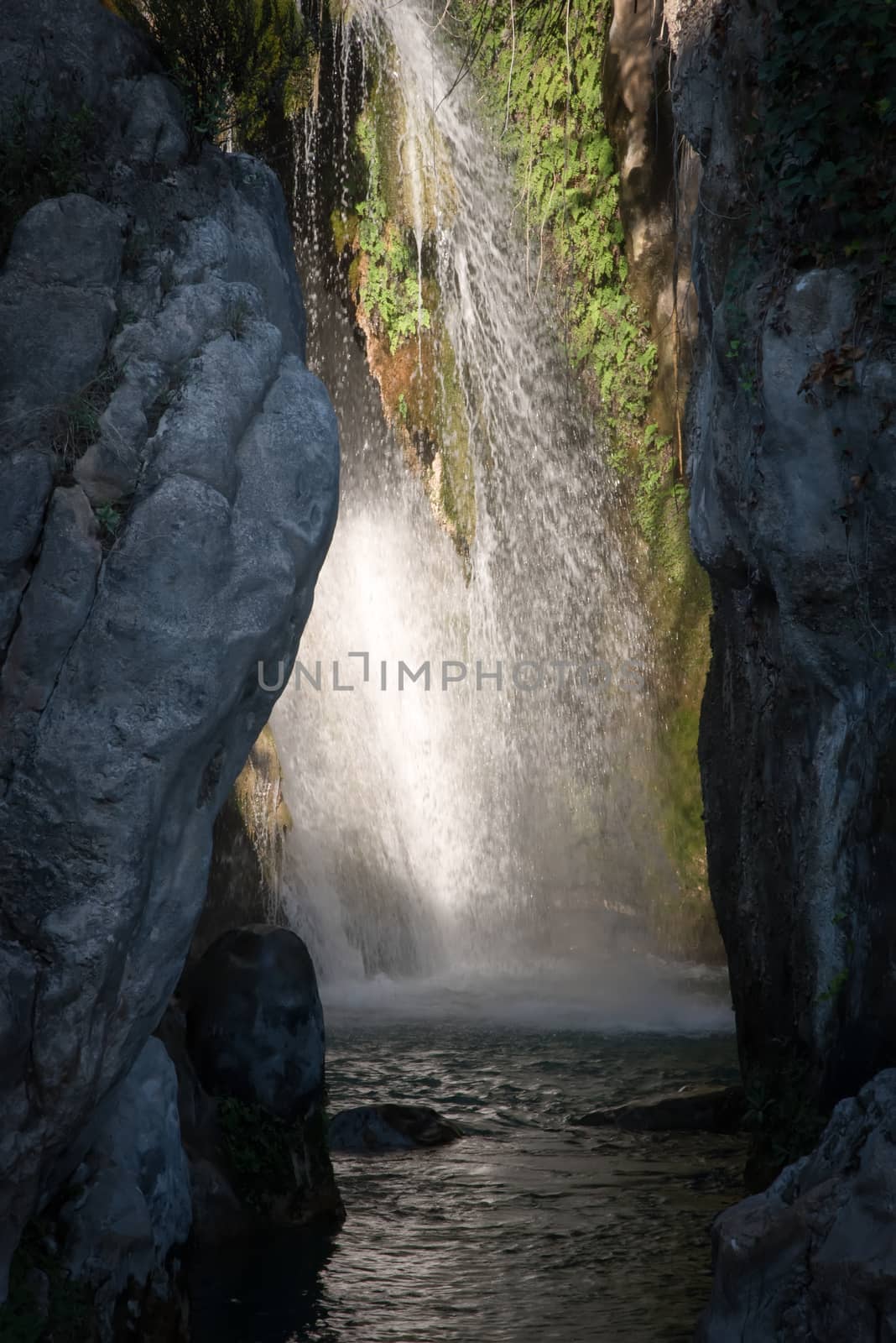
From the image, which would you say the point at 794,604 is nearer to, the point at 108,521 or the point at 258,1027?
the point at 108,521

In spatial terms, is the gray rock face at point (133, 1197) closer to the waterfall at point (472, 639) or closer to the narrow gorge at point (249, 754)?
the narrow gorge at point (249, 754)

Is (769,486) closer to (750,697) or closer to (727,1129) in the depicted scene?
(750,697)

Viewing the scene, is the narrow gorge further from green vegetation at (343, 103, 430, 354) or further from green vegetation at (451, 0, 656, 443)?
green vegetation at (343, 103, 430, 354)

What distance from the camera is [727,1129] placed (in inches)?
324

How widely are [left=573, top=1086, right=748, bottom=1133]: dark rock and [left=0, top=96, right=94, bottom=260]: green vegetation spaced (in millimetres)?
6174

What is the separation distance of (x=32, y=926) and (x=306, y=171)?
11.8 metres

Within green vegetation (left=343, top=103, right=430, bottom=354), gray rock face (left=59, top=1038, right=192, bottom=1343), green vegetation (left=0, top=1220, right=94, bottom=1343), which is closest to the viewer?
green vegetation (left=0, top=1220, right=94, bottom=1343)

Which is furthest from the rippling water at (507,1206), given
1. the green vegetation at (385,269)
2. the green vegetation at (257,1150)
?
the green vegetation at (385,269)

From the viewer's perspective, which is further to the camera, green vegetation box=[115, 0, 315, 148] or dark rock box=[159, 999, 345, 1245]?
dark rock box=[159, 999, 345, 1245]

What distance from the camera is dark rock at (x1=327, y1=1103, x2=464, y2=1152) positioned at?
811cm

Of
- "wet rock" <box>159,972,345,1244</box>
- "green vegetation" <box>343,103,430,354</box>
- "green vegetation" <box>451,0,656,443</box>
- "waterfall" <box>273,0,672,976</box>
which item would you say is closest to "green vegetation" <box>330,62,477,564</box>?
"green vegetation" <box>343,103,430,354</box>

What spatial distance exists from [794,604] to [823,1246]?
9.22ft

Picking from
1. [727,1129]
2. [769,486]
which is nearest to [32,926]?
[769,486]

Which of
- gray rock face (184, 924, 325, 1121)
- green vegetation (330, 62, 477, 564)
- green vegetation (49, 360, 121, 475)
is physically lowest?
gray rock face (184, 924, 325, 1121)
